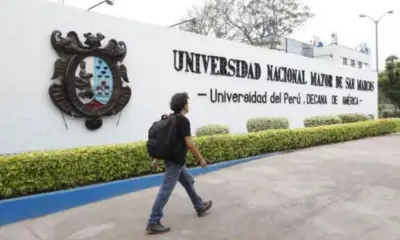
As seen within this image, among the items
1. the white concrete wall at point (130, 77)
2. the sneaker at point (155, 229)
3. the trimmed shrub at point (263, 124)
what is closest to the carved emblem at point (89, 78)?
the white concrete wall at point (130, 77)

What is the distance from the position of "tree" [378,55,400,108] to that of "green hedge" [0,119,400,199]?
23413 millimetres

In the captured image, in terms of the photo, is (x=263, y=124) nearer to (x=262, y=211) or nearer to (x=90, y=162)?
(x=262, y=211)

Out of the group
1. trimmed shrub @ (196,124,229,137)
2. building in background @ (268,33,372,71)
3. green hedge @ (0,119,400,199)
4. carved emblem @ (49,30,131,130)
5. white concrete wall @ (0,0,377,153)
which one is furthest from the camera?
building in background @ (268,33,372,71)

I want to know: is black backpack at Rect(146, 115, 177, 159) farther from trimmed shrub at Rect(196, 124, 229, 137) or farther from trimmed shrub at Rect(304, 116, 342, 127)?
trimmed shrub at Rect(304, 116, 342, 127)

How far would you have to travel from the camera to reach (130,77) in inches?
349

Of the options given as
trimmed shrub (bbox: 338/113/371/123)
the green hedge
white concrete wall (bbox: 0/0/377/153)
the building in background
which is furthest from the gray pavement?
the building in background

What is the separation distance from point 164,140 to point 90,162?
2.00m

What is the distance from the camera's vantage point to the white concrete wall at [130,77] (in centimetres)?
714

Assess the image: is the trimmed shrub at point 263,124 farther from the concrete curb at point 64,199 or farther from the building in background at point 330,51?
the building in background at point 330,51

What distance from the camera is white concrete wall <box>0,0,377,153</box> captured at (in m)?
7.14

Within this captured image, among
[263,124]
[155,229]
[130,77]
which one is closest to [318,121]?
[263,124]

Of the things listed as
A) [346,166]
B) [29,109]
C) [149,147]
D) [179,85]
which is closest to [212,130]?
[179,85]

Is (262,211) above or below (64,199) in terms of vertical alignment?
below

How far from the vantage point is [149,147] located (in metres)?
4.64
